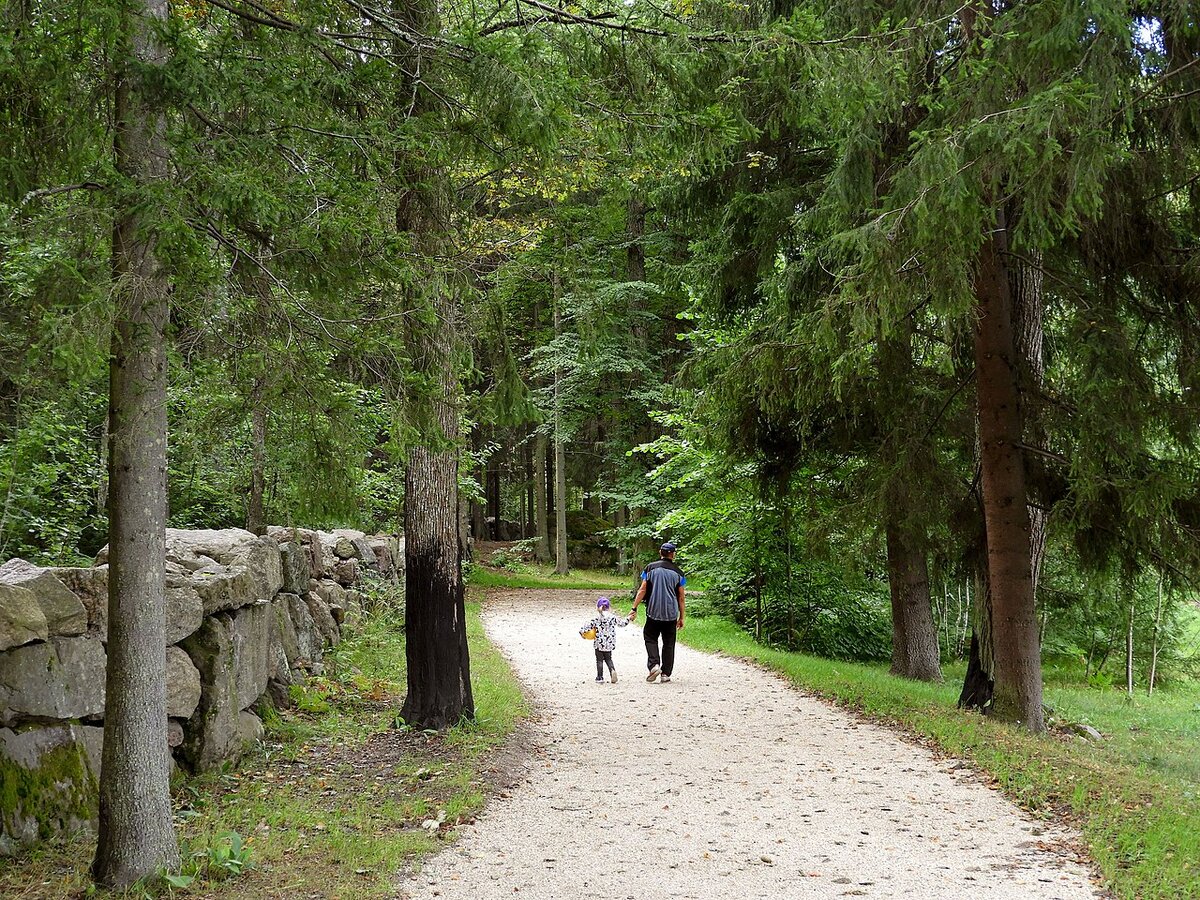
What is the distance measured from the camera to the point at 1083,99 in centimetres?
622

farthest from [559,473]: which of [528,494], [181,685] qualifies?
[181,685]

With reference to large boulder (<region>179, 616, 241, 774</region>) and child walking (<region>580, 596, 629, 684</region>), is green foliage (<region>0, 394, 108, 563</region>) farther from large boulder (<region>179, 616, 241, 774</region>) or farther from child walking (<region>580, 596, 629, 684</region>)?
child walking (<region>580, 596, 629, 684</region>)

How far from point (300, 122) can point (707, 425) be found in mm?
7449

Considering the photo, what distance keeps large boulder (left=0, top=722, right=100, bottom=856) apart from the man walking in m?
6.91

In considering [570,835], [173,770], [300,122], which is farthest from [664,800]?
[300,122]

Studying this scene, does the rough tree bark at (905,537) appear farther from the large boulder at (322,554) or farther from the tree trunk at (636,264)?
the tree trunk at (636,264)

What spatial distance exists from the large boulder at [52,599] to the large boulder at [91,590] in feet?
0.60

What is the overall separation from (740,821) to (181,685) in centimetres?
410

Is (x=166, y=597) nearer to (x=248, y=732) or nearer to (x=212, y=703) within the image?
(x=212, y=703)

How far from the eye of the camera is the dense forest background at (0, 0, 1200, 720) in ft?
15.2

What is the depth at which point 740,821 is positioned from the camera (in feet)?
20.6

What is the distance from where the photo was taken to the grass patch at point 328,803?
4816 millimetres

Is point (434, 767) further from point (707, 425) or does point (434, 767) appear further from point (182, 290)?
point (707, 425)

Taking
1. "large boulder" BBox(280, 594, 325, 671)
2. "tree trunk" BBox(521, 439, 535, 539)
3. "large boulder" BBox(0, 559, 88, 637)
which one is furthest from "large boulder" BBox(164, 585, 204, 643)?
"tree trunk" BBox(521, 439, 535, 539)
